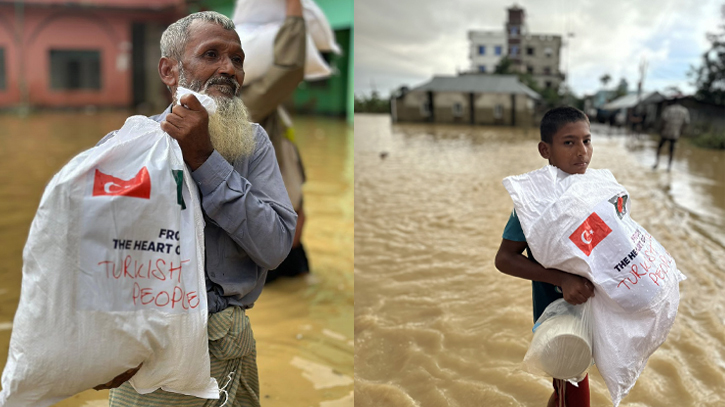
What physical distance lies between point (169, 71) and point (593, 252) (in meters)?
1.23

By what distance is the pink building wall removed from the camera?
2172cm

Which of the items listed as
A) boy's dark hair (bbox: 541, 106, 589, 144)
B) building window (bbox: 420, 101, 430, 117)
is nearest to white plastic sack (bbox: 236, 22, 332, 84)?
boy's dark hair (bbox: 541, 106, 589, 144)

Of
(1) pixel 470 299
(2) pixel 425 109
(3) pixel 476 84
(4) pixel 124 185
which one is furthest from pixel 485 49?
(4) pixel 124 185

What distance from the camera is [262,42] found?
3.44m

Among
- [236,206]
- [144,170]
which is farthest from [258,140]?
[144,170]

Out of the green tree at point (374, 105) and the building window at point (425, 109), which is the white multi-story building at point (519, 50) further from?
the building window at point (425, 109)

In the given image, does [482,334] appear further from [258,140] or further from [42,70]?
[42,70]

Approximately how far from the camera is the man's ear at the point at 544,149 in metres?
1.92

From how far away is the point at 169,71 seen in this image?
158 cm

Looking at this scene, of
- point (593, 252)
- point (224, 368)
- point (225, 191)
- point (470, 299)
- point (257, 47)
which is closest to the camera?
point (225, 191)

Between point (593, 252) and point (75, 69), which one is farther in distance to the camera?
point (75, 69)

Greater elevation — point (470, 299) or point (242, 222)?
point (242, 222)

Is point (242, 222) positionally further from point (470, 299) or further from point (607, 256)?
point (470, 299)

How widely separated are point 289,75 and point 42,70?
856 inches
